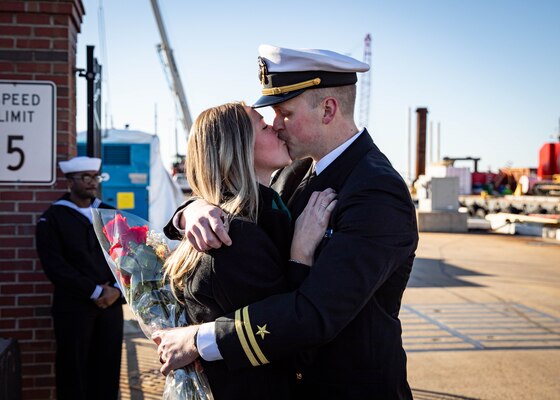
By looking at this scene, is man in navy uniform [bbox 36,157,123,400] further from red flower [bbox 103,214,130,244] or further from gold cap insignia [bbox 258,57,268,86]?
gold cap insignia [bbox 258,57,268,86]

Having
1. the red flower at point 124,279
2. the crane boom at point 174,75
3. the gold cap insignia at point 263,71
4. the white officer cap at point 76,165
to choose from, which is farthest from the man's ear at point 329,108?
the crane boom at point 174,75

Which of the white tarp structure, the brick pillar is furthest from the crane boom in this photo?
the brick pillar

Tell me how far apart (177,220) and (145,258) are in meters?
0.21

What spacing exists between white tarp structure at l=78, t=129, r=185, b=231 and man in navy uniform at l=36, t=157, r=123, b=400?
18.2ft

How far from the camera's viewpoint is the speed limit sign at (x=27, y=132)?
4.61 metres

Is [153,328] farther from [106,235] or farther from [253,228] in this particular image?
[253,228]

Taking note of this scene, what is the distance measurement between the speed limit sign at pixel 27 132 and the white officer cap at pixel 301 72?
2992 millimetres

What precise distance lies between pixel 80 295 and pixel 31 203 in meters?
0.80

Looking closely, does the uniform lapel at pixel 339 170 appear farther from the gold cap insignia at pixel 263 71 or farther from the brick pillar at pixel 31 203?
the brick pillar at pixel 31 203

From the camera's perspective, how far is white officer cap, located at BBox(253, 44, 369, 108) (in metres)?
2.10

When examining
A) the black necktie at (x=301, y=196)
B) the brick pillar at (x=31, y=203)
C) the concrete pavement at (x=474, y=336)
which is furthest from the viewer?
the concrete pavement at (x=474, y=336)

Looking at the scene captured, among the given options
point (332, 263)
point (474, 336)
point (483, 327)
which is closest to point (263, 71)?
point (332, 263)

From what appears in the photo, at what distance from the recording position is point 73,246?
15.2ft

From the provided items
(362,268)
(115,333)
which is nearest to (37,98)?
(115,333)
